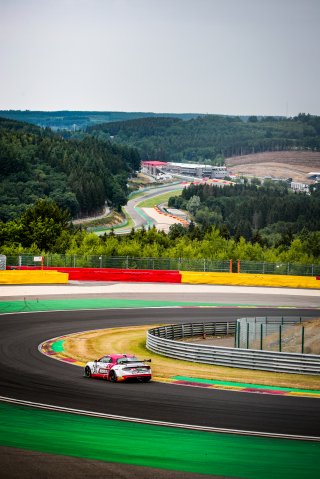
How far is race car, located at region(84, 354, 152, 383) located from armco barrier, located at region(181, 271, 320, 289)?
4516 centimetres

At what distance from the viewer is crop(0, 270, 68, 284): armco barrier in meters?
71.6

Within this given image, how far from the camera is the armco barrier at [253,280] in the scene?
75438mm

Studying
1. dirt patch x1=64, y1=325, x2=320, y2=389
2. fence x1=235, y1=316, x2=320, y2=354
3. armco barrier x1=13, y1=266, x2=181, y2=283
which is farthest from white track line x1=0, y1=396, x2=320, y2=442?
armco barrier x1=13, y1=266, x2=181, y2=283

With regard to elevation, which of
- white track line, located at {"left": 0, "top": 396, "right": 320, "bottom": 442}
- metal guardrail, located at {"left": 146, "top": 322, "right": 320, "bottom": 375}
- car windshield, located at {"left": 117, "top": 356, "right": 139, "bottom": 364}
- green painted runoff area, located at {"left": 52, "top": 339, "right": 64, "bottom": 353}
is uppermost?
white track line, located at {"left": 0, "top": 396, "right": 320, "bottom": 442}

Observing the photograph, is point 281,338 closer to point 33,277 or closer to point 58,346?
point 58,346

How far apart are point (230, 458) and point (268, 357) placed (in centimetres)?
1335

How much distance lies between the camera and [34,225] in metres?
142

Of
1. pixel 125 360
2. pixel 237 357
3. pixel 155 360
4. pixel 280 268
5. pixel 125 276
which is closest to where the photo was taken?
pixel 125 360

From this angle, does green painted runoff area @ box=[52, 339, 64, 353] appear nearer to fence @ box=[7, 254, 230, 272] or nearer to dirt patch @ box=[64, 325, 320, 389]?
dirt patch @ box=[64, 325, 320, 389]

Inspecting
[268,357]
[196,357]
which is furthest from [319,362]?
[196,357]

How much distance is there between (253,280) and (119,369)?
151ft

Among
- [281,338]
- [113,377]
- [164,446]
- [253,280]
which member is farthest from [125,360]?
[253,280]

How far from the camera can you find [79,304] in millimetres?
61594

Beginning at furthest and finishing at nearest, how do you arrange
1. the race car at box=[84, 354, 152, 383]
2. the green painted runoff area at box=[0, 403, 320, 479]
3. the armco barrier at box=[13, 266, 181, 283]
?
the armco barrier at box=[13, 266, 181, 283] → the race car at box=[84, 354, 152, 383] → the green painted runoff area at box=[0, 403, 320, 479]
